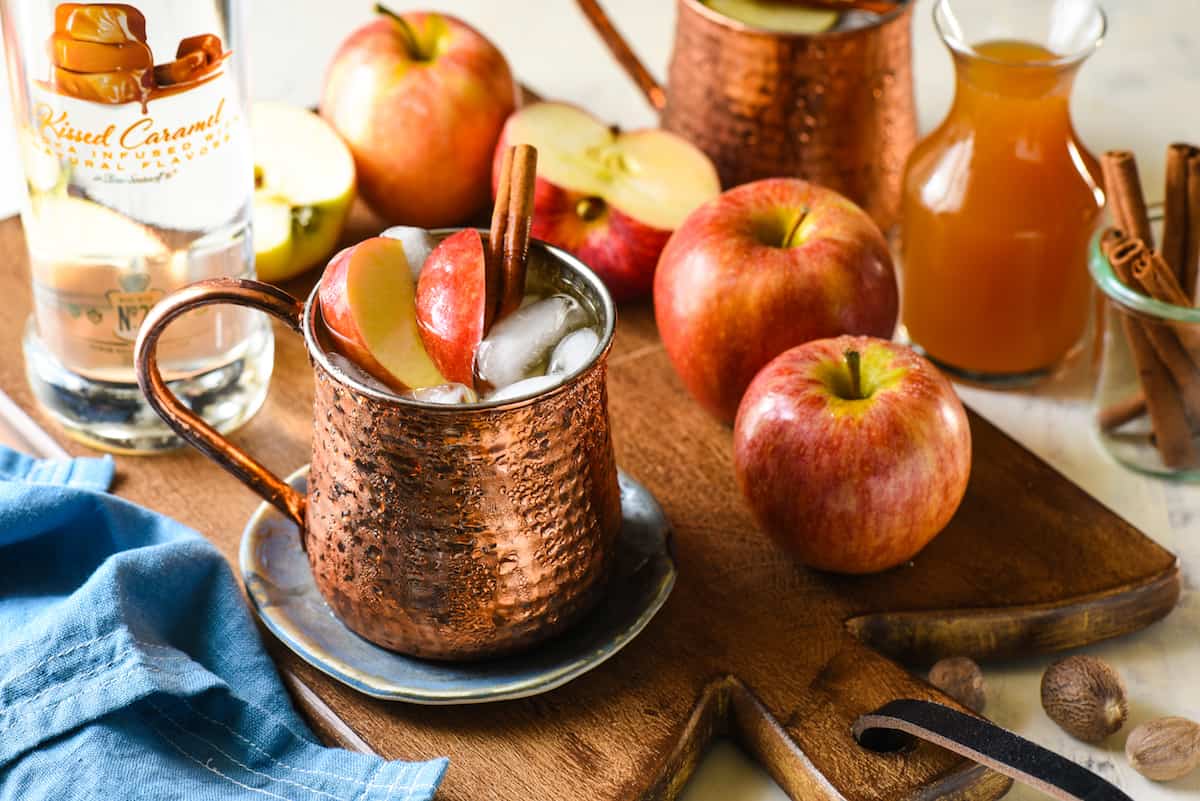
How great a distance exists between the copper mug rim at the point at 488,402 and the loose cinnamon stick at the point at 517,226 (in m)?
0.02

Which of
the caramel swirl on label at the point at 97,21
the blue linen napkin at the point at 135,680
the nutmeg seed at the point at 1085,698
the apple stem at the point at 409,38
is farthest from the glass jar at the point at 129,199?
the nutmeg seed at the point at 1085,698

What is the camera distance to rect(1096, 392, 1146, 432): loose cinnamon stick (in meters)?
0.90

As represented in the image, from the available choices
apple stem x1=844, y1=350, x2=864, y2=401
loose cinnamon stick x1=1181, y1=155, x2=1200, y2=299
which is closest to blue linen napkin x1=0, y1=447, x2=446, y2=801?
apple stem x1=844, y1=350, x2=864, y2=401

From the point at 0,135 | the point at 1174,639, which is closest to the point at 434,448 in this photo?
the point at 1174,639

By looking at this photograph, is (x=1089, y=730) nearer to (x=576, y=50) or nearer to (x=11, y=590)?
(x=11, y=590)

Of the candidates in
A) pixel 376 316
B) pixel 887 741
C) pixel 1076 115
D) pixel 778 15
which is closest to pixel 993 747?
pixel 887 741

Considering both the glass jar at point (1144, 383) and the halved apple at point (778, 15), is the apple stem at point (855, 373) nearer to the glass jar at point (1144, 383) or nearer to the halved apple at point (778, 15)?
the glass jar at point (1144, 383)

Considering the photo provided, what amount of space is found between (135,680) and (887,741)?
1.08 ft

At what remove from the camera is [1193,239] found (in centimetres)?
88

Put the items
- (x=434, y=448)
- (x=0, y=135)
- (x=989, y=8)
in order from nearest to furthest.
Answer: (x=434, y=448) → (x=989, y=8) → (x=0, y=135)

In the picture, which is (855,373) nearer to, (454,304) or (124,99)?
(454,304)

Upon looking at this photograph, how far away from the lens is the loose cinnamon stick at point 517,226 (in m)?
0.69

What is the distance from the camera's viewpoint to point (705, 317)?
2.81 ft

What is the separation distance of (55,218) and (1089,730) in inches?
23.0
